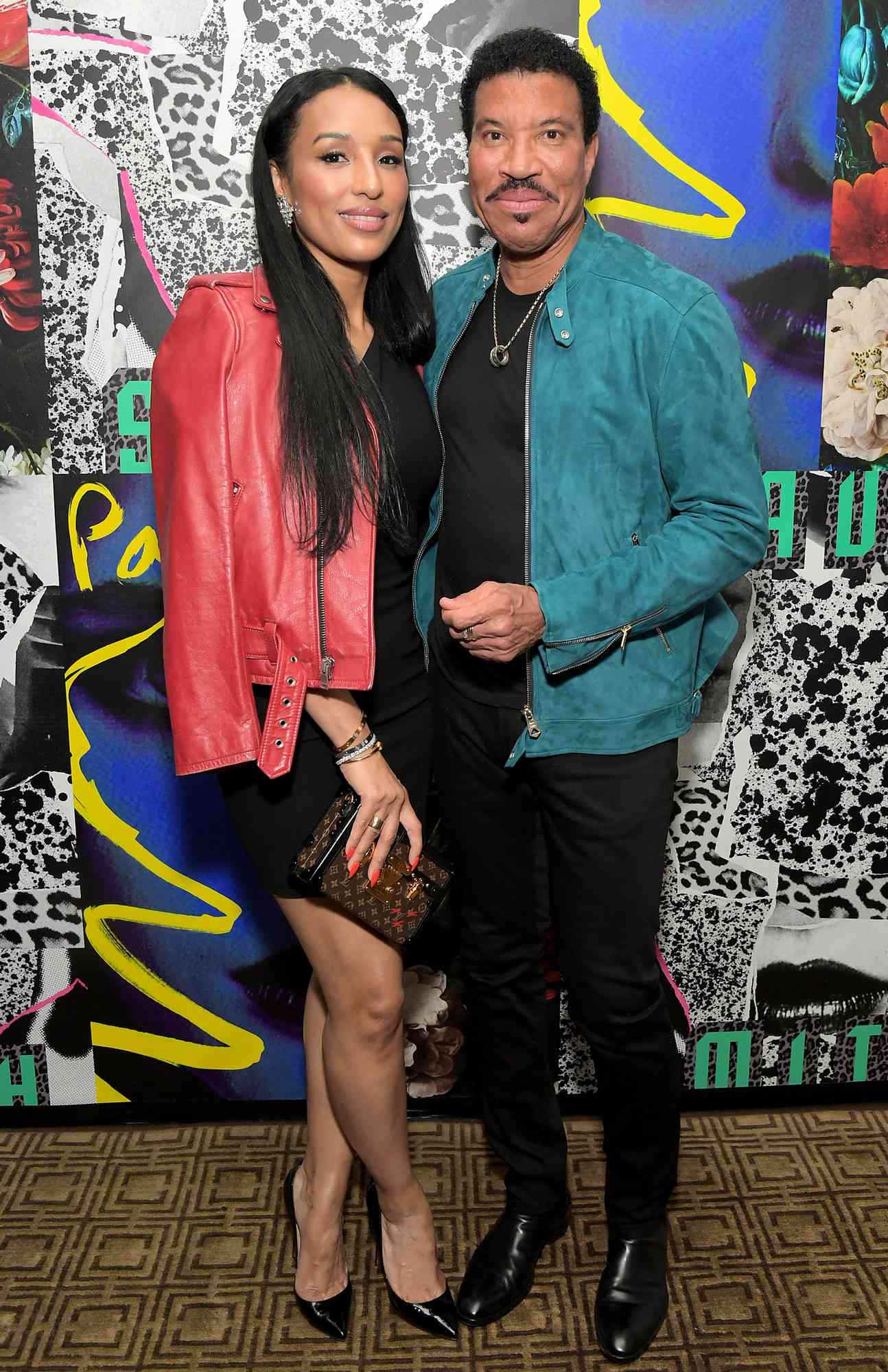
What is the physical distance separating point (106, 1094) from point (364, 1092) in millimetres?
960

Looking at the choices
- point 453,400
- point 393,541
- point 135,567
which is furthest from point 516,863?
point 135,567

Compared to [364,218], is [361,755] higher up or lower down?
lower down

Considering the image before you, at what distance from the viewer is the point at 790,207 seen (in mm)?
2256

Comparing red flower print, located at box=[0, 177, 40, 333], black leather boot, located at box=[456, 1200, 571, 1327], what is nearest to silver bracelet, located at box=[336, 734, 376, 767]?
black leather boot, located at box=[456, 1200, 571, 1327]

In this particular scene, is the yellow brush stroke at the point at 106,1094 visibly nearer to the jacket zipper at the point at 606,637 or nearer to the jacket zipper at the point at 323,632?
the jacket zipper at the point at 323,632

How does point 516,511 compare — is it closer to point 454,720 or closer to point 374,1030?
point 454,720

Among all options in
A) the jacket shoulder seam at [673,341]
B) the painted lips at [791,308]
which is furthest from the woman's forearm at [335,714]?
the painted lips at [791,308]

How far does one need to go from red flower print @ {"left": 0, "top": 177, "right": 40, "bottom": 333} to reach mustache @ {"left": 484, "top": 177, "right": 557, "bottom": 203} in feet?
3.21

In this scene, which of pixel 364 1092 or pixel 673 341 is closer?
pixel 673 341

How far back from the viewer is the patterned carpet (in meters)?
1.96

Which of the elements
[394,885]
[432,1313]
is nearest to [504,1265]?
[432,1313]

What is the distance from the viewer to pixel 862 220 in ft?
7.45

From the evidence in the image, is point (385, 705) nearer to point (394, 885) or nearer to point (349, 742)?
point (349, 742)

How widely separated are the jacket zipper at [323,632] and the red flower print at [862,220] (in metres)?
1.27
